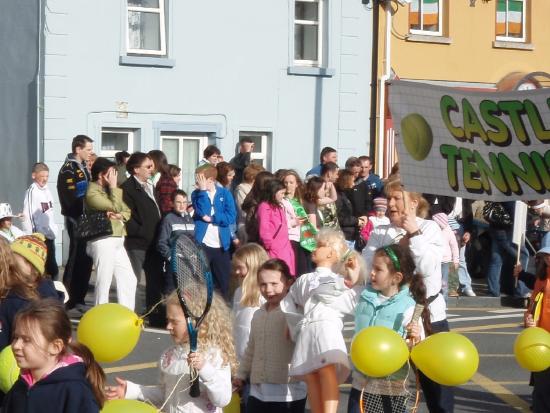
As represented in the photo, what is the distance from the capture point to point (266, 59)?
82.5 feet

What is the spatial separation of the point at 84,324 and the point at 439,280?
2.97 meters

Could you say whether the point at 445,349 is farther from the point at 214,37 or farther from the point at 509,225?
the point at 214,37

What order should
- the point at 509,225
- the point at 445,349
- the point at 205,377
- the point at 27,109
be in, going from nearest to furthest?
the point at 205,377 < the point at 445,349 < the point at 509,225 < the point at 27,109

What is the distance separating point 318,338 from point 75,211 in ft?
25.9

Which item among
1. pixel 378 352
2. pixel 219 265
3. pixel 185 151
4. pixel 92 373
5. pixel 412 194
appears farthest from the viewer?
pixel 185 151

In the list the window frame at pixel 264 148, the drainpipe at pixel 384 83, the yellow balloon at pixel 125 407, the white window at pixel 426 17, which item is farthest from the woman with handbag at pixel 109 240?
the white window at pixel 426 17

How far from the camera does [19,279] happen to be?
24.1ft

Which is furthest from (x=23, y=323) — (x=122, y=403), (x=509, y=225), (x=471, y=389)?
(x=509, y=225)

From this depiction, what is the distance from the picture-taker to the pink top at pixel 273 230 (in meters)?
14.7

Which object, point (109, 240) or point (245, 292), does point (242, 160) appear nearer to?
point (109, 240)

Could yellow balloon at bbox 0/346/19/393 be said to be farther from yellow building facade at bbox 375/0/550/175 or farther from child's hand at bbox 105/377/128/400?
yellow building facade at bbox 375/0/550/175

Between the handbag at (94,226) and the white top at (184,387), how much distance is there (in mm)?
7461

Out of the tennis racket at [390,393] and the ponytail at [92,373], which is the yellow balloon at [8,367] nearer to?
the ponytail at [92,373]

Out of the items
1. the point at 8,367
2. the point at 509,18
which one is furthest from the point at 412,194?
the point at 509,18
